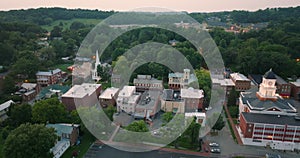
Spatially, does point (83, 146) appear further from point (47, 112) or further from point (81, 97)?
point (81, 97)

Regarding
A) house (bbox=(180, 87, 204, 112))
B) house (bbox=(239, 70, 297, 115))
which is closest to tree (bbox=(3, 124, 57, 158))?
house (bbox=(180, 87, 204, 112))

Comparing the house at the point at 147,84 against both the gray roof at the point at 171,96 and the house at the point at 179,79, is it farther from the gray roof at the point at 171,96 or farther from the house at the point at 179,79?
the gray roof at the point at 171,96

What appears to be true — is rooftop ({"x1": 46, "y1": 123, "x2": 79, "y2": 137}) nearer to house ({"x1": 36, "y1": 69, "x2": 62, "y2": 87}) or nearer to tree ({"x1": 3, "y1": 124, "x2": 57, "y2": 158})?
tree ({"x1": 3, "y1": 124, "x2": 57, "y2": 158})

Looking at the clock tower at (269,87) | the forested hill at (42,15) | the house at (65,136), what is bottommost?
the house at (65,136)

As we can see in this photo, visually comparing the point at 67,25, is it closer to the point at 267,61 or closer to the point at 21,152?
the point at 267,61

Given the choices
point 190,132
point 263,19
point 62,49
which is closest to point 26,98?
point 190,132

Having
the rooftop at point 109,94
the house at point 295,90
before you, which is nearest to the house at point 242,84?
the house at point 295,90

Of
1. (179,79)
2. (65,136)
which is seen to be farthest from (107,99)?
(179,79)
